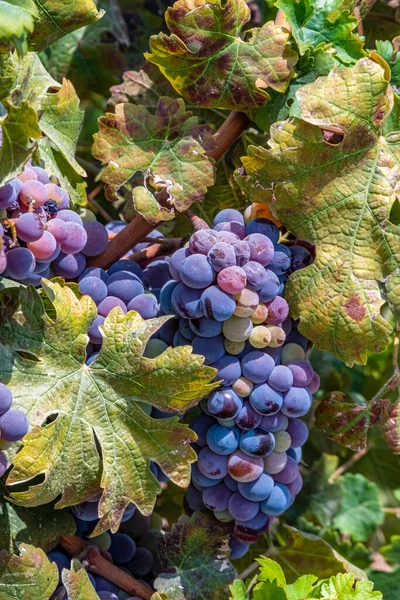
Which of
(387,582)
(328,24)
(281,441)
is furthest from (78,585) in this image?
(328,24)

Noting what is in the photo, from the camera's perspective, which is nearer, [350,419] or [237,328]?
[237,328]

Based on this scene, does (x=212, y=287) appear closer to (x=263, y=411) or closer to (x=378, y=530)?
(x=263, y=411)

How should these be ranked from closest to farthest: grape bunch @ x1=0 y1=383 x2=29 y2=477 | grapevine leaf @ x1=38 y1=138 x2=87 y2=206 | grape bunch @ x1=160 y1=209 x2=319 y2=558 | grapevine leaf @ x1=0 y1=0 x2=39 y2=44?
grapevine leaf @ x1=0 y1=0 x2=39 y2=44, grape bunch @ x1=0 y1=383 x2=29 y2=477, grape bunch @ x1=160 y1=209 x2=319 y2=558, grapevine leaf @ x1=38 y1=138 x2=87 y2=206

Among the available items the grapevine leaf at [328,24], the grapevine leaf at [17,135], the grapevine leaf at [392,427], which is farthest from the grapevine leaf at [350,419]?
the grapevine leaf at [17,135]

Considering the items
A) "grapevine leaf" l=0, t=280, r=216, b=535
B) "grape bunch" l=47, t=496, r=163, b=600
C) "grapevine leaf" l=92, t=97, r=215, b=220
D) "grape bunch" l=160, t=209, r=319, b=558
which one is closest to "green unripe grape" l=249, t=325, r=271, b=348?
"grape bunch" l=160, t=209, r=319, b=558

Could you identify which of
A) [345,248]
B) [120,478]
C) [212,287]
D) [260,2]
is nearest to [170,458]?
[120,478]

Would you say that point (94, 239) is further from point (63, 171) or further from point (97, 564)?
point (97, 564)

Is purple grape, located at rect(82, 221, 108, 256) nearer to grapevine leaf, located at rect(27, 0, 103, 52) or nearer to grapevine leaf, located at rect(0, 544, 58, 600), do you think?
grapevine leaf, located at rect(27, 0, 103, 52)
